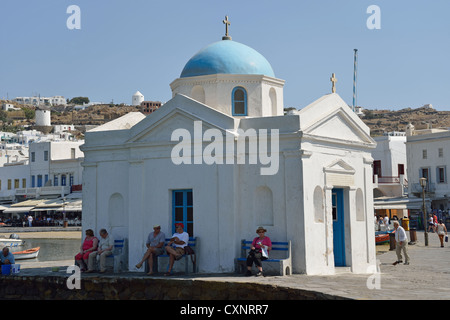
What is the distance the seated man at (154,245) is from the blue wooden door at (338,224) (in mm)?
4839

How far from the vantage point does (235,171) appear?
49.0 ft

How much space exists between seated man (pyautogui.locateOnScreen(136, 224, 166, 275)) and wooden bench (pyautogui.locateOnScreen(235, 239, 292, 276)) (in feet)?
6.63

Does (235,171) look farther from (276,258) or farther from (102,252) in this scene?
(102,252)

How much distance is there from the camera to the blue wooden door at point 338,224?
1648 cm

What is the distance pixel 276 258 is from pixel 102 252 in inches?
182

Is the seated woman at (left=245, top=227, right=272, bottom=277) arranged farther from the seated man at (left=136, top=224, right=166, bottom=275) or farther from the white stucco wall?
the seated man at (left=136, top=224, right=166, bottom=275)

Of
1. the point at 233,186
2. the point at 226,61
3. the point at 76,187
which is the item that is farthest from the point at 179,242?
the point at 76,187

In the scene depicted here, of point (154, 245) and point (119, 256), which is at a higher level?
point (154, 245)

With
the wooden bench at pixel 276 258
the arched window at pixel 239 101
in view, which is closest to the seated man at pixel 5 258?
the wooden bench at pixel 276 258

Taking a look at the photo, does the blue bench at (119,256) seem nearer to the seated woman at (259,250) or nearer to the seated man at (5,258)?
the seated man at (5,258)

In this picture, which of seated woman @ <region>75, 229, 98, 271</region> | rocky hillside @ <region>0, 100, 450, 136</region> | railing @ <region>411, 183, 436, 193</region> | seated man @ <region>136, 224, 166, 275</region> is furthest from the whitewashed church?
rocky hillside @ <region>0, 100, 450, 136</region>

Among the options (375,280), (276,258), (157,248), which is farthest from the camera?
(157,248)

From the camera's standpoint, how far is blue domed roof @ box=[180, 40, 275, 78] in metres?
17.4
